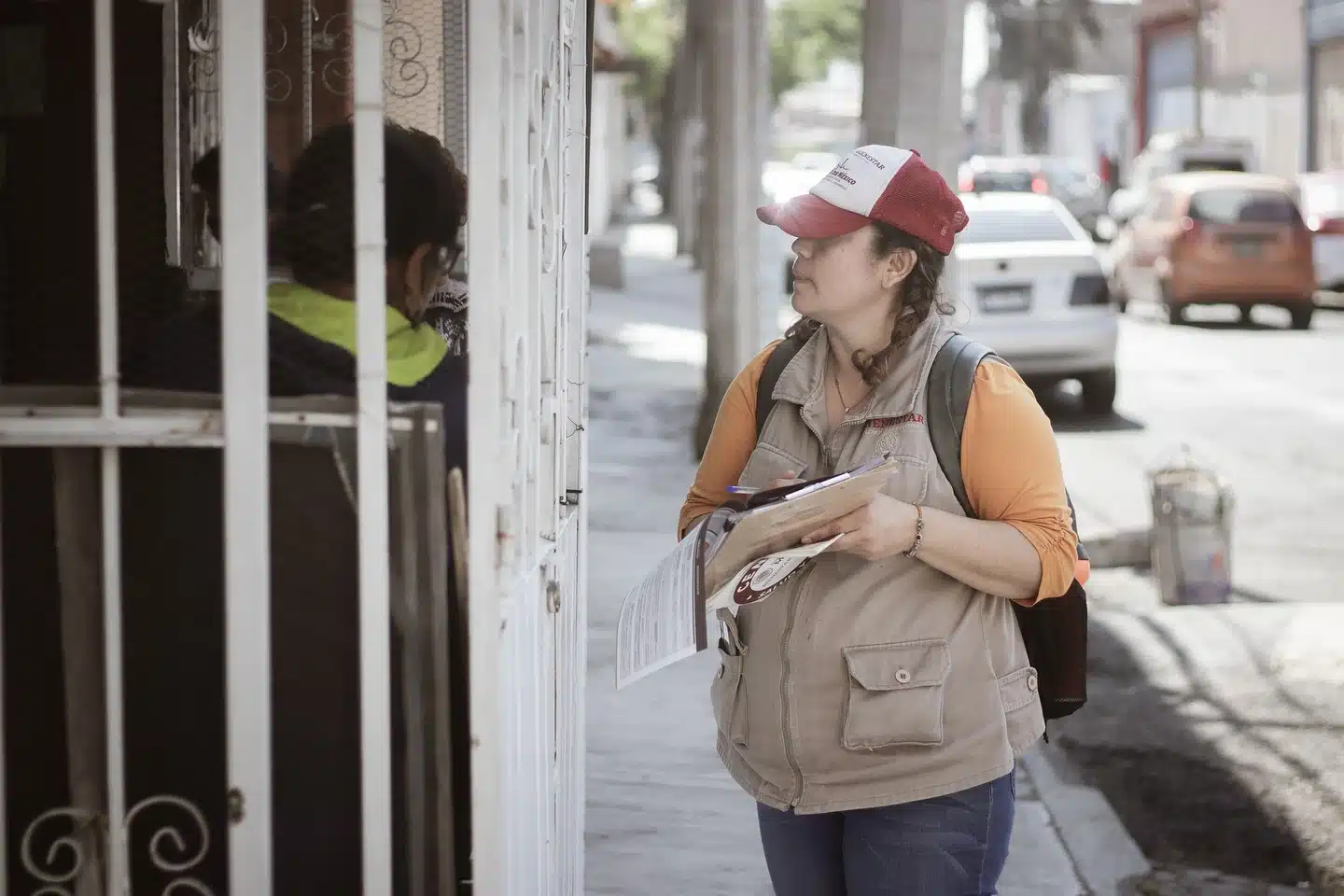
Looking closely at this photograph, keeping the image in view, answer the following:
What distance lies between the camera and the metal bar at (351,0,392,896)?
2.45 meters

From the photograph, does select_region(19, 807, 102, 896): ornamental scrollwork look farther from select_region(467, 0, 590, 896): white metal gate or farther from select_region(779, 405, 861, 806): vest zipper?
select_region(779, 405, 861, 806): vest zipper

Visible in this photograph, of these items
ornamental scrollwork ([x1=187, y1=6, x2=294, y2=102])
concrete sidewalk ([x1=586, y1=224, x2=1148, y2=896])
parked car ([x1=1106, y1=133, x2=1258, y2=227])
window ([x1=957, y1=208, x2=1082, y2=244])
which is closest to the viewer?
ornamental scrollwork ([x1=187, y1=6, x2=294, y2=102])

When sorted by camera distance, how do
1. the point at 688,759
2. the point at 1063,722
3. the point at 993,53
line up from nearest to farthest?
1. the point at 688,759
2. the point at 1063,722
3. the point at 993,53

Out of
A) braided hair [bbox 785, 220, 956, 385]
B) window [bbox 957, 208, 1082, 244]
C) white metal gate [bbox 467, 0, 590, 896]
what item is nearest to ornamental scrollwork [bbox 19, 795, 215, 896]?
white metal gate [bbox 467, 0, 590, 896]

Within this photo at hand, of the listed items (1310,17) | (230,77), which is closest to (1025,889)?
(230,77)

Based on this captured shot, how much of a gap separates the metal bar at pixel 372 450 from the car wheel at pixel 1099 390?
12.1m

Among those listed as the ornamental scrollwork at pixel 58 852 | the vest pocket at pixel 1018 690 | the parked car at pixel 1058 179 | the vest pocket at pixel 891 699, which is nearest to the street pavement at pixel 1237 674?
the vest pocket at pixel 1018 690

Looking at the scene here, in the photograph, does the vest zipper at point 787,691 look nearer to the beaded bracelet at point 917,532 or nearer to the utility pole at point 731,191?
the beaded bracelet at point 917,532

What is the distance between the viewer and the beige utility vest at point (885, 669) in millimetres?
2799

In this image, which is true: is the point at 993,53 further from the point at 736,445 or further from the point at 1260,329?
the point at 736,445

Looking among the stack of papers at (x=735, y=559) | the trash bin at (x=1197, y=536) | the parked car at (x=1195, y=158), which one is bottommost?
the trash bin at (x=1197, y=536)

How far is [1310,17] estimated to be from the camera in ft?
123

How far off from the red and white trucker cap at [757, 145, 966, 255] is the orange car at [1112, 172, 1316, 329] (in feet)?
61.6

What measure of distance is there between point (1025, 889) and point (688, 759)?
4.76ft
